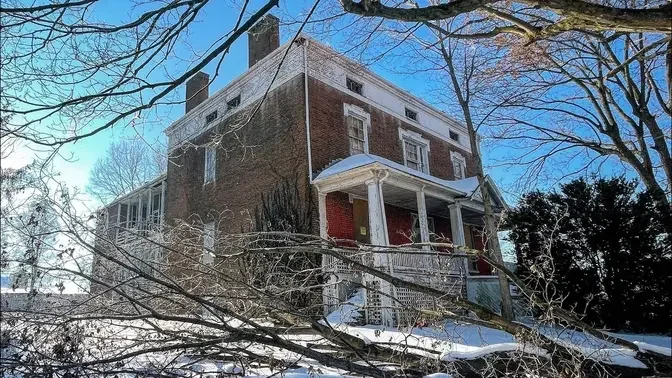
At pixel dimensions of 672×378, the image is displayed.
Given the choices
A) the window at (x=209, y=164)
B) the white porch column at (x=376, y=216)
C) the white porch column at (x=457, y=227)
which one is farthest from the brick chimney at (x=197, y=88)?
the white porch column at (x=457, y=227)

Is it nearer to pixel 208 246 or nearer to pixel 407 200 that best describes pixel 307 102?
pixel 407 200

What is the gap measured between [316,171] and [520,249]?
6.19m

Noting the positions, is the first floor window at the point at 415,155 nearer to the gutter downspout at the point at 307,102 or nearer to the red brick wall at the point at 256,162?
the gutter downspout at the point at 307,102

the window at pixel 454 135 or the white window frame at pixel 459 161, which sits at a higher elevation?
the window at pixel 454 135

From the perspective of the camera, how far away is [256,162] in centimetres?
1449

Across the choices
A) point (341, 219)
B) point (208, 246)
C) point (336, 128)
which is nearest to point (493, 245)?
point (341, 219)

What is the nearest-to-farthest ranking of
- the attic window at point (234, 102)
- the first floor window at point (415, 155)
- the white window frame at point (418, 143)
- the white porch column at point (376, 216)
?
the white porch column at point (376, 216)
the attic window at point (234, 102)
the white window frame at point (418, 143)
the first floor window at point (415, 155)

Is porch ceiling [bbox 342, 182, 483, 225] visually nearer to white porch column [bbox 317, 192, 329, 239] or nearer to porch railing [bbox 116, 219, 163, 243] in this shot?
white porch column [bbox 317, 192, 329, 239]

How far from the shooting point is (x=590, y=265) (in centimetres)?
712

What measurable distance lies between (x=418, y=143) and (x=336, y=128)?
16.2ft

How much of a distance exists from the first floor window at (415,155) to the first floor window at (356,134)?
8.23 ft

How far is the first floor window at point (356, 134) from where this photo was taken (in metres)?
14.7

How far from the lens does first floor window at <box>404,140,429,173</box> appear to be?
56.1ft

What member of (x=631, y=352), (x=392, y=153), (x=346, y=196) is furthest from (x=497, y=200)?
(x=631, y=352)
